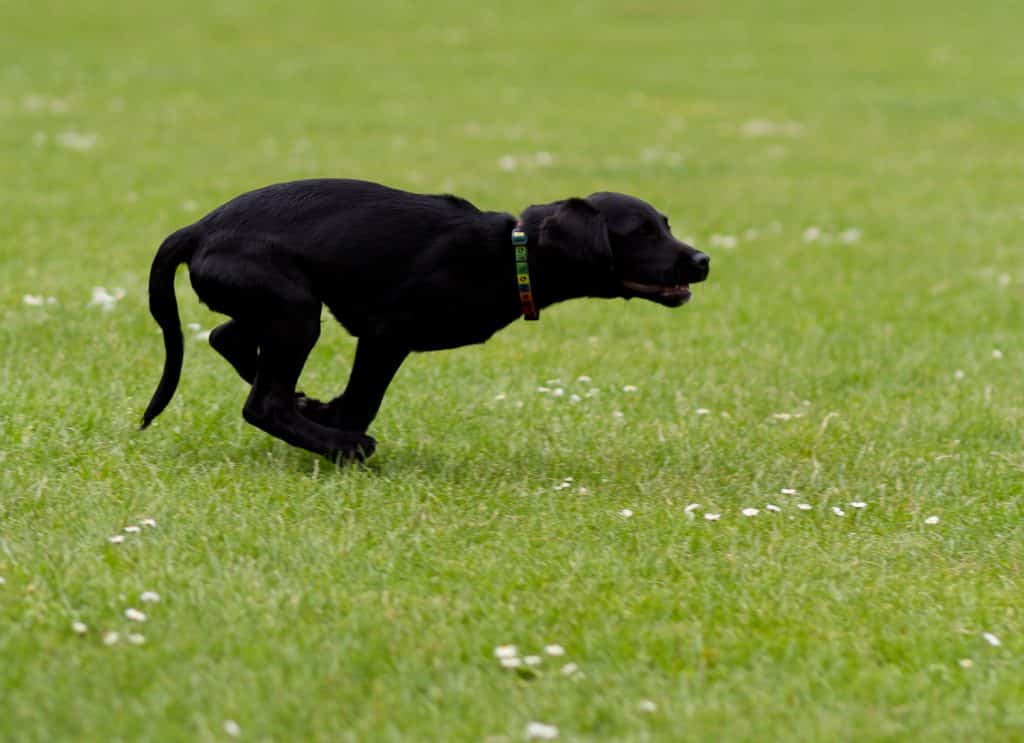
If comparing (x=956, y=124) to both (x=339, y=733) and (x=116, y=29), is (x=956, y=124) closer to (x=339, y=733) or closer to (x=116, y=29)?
(x=116, y=29)

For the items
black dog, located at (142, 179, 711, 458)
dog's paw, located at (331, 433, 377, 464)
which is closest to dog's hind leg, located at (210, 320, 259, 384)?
black dog, located at (142, 179, 711, 458)

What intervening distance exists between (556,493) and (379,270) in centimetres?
102

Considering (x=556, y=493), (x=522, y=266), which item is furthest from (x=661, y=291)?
(x=556, y=493)

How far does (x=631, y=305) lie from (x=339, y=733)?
5652mm

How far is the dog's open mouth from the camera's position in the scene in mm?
5188

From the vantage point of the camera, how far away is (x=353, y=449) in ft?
17.0

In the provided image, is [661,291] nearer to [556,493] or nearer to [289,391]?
[556,493]

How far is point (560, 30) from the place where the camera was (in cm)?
2789

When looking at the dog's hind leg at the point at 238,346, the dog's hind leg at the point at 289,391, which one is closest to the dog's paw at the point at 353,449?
the dog's hind leg at the point at 289,391

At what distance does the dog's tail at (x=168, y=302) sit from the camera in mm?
5078

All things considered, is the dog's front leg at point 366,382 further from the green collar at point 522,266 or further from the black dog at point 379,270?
the green collar at point 522,266

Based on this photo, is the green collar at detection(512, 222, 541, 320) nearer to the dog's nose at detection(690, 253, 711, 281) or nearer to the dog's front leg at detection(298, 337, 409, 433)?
the dog's front leg at detection(298, 337, 409, 433)

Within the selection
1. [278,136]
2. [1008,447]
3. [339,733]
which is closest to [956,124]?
[278,136]

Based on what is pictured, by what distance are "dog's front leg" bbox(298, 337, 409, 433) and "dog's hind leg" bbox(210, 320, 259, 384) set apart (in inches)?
14.2
